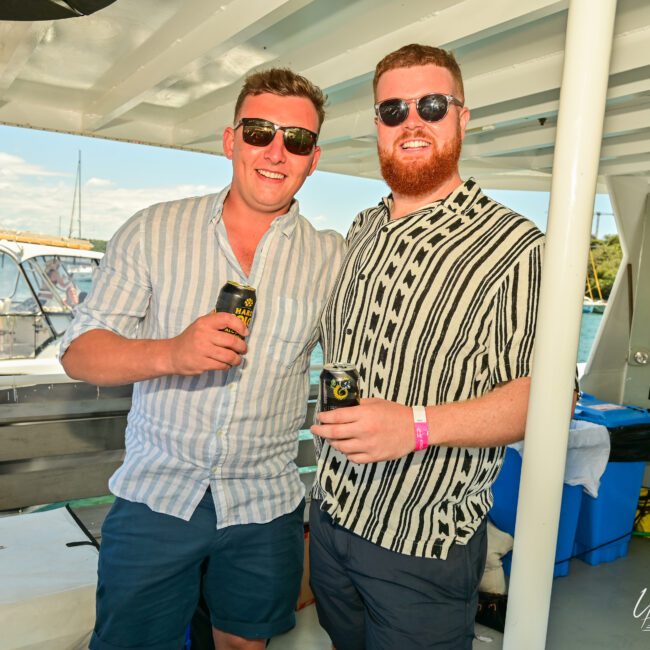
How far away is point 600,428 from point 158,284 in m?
3.03

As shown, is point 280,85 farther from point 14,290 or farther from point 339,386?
point 14,290

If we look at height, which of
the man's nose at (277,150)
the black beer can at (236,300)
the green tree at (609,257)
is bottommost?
the black beer can at (236,300)

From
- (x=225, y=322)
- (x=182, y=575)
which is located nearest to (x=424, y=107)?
(x=225, y=322)

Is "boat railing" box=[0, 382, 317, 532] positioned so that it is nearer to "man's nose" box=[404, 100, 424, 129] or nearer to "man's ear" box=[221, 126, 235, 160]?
"man's ear" box=[221, 126, 235, 160]

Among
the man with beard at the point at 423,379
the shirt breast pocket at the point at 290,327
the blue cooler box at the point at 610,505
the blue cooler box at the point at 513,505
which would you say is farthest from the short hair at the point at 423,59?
the blue cooler box at the point at 610,505

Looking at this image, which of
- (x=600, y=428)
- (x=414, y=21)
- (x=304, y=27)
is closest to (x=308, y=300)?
(x=414, y=21)

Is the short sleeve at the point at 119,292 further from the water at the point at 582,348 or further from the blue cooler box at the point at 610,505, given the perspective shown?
the blue cooler box at the point at 610,505

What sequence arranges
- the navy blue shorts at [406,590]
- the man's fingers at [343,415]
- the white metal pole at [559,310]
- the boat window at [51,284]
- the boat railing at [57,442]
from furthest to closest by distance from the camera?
the boat window at [51,284] < the boat railing at [57,442] < the navy blue shorts at [406,590] < the man's fingers at [343,415] < the white metal pole at [559,310]

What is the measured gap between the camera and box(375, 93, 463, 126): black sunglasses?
1.67m

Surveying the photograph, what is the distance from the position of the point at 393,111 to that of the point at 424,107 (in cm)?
8

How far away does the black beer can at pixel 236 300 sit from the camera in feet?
4.91

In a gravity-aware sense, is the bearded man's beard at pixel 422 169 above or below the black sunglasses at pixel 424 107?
below

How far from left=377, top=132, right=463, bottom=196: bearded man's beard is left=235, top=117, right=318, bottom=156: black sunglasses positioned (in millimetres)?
294

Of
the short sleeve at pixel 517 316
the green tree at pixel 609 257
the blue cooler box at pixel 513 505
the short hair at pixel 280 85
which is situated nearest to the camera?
Answer: the short sleeve at pixel 517 316
